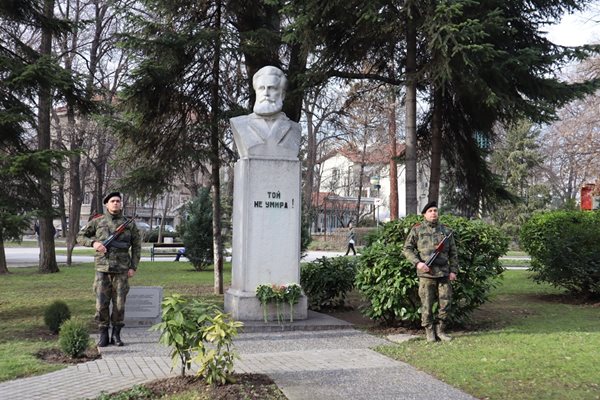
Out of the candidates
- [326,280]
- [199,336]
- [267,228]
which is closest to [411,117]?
[326,280]

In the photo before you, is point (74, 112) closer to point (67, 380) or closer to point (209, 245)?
point (67, 380)

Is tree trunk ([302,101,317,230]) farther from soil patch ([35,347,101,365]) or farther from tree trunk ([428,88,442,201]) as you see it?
soil patch ([35,347,101,365])

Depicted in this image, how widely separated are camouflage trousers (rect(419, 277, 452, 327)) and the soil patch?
4.49 metres

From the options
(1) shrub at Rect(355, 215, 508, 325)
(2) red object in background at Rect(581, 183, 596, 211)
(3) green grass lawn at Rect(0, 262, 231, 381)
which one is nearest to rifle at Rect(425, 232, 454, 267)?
(1) shrub at Rect(355, 215, 508, 325)

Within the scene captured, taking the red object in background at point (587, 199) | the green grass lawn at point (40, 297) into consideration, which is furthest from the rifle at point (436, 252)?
the red object in background at point (587, 199)

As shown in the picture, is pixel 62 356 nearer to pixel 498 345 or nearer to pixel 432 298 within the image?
pixel 432 298

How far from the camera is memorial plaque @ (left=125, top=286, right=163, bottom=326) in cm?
962

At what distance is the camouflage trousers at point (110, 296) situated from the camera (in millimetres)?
8266

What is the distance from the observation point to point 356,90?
1784cm

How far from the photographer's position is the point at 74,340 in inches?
291

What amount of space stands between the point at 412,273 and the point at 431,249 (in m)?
0.81

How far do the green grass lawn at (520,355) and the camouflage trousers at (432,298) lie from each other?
37 centimetres

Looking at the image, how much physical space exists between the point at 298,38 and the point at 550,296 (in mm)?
8670

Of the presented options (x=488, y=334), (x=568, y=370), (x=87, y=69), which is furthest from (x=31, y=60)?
(x=87, y=69)
